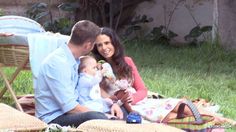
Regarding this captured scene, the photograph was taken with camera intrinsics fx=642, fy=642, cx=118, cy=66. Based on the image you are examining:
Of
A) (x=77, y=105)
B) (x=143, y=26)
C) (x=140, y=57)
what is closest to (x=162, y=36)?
(x=143, y=26)

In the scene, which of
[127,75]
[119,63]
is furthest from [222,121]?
[119,63]

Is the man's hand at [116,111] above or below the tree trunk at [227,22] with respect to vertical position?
below

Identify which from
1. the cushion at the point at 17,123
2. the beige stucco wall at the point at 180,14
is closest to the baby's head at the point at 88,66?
the cushion at the point at 17,123

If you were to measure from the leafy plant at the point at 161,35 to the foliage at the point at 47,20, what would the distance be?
1.57m

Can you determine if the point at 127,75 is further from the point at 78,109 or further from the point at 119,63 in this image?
the point at 78,109

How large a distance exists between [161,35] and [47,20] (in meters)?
2.31

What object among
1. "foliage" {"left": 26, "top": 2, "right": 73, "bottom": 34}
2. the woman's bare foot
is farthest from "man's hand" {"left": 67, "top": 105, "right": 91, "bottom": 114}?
"foliage" {"left": 26, "top": 2, "right": 73, "bottom": 34}

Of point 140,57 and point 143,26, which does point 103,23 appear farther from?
point 140,57

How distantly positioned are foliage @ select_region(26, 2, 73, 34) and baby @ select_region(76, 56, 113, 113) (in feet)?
22.3

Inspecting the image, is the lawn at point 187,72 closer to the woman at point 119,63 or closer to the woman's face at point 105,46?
the woman at point 119,63

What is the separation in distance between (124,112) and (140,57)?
536 centimetres

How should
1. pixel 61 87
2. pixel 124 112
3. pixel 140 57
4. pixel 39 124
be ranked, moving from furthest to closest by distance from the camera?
1. pixel 140 57
2. pixel 124 112
3. pixel 61 87
4. pixel 39 124

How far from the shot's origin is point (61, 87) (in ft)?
14.9

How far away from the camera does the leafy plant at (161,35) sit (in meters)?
12.1
